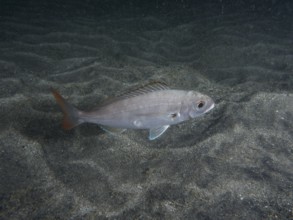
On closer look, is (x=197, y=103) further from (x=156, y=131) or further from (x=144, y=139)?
(x=144, y=139)

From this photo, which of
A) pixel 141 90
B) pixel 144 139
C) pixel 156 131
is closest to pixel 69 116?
pixel 141 90

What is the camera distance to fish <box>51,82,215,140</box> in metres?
3.34

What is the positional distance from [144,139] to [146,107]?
40.4 inches

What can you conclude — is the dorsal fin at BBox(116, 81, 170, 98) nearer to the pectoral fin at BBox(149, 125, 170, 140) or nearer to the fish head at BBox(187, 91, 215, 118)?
the fish head at BBox(187, 91, 215, 118)

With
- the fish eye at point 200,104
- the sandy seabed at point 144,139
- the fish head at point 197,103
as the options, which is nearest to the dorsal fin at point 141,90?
the fish head at point 197,103

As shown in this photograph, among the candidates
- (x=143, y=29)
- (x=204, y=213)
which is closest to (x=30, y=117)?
(x=204, y=213)

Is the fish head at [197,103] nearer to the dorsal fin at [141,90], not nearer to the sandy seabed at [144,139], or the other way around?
the dorsal fin at [141,90]

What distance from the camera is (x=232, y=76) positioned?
604 centimetres

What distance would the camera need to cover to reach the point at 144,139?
425 cm

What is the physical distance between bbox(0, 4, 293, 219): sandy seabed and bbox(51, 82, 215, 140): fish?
0.69 metres

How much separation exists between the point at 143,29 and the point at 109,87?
3.93 metres

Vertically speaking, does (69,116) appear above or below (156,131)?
above

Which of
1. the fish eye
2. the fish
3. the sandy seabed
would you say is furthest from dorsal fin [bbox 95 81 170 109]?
the sandy seabed

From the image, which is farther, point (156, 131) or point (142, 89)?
point (156, 131)
